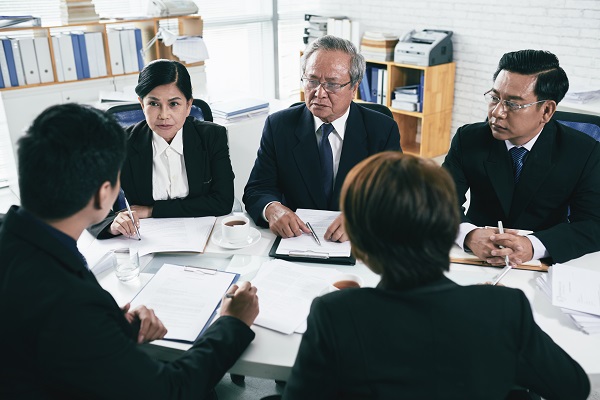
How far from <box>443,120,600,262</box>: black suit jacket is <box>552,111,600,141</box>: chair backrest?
7.4 inches

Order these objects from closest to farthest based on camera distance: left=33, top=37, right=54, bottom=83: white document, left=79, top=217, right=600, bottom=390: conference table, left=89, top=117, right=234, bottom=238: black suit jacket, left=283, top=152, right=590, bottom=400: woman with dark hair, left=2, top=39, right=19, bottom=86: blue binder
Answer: left=283, top=152, right=590, bottom=400: woman with dark hair, left=79, top=217, right=600, bottom=390: conference table, left=89, top=117, right=234, bottom=238: black suit jacket, left=2, top=39, right=19, bottom=86: blue binder, left=33, top=37, right=54, bottom=83: white document

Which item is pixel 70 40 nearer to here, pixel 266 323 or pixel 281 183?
pixel 281 183

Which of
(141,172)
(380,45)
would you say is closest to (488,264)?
(141,172)

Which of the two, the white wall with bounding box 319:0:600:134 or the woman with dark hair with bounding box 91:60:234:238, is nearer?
the woman with dark hair with bounding box 91:60:234:238

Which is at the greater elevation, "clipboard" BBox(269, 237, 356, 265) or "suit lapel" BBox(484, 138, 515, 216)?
"suit lapel" BBox(484, 138, 515, 216)

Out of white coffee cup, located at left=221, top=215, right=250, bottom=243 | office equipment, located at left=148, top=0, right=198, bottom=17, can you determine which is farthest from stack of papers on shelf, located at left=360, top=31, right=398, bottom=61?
white coffee cup, located at left=221, top=215, right=250, bottom=243

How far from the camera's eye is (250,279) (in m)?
1.56

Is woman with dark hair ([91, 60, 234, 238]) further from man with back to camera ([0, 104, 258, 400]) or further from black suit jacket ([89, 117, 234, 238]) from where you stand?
man with back to camera ([0, 104, 258, 400])

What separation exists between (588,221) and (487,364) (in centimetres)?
100

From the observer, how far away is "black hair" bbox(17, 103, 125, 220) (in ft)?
3.32

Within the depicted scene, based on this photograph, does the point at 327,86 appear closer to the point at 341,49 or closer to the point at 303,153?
the point at 341,49

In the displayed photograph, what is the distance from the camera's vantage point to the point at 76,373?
97 centimetres

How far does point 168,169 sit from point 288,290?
2.96 ft

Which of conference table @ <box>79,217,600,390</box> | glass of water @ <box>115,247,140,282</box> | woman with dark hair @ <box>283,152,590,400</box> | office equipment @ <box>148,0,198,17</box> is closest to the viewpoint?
woman with dark hair @ <box>283,152,590,400</box>
